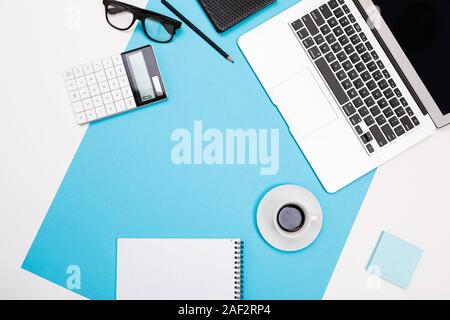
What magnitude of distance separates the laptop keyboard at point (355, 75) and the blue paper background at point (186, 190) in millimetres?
106

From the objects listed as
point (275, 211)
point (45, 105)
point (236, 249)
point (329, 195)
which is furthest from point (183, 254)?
point (45, 105)

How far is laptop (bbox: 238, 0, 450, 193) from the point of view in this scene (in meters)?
0.85

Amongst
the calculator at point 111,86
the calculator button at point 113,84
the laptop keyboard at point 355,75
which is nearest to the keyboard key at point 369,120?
the laptop keyboard at point 355,75

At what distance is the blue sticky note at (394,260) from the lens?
2.91ft

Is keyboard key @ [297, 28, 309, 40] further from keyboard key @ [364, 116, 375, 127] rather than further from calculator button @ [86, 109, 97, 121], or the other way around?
calculator button @ [86, 109, 97, 121]

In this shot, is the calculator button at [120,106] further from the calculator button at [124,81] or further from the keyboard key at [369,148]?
the keyboard key at [369,148]

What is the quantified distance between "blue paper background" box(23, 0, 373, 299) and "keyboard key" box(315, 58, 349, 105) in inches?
5.2

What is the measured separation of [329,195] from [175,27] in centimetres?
51

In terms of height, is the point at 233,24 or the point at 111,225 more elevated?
the point at 233,24

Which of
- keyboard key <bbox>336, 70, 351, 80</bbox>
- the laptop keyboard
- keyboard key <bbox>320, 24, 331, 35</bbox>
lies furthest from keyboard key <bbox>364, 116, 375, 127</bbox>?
keyboard key <bbox>320, 24, 331, 35</bbox>

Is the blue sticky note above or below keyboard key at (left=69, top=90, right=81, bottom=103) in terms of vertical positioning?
below

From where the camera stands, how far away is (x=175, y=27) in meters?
0.88

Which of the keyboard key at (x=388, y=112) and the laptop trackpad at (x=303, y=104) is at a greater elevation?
the laptop trackpad at (x=303, y=104)
